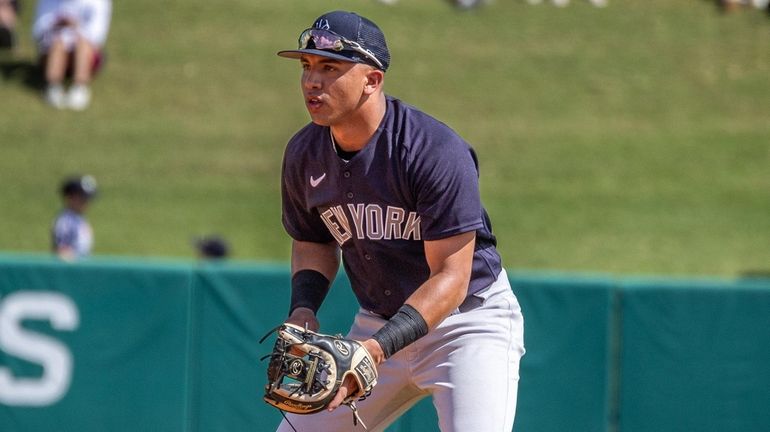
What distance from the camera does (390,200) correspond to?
428cm

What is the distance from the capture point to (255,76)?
49.7ft

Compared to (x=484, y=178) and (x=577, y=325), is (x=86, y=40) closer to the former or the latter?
(x=484, y=178)

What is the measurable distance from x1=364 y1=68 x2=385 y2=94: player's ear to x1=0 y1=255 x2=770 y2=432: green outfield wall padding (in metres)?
3.00

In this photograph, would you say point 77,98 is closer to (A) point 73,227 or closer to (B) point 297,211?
(A) point 73,227

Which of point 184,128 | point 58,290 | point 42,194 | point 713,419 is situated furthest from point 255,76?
point 713,419

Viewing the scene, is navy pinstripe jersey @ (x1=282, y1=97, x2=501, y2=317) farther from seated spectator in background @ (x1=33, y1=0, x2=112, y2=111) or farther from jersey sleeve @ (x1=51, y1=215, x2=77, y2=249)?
seated spectator in background @ (x1=33, y1=0, x2=112, y2=111)

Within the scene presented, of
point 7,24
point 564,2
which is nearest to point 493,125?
point 564,2

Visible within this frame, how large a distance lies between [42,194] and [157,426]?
6.30m

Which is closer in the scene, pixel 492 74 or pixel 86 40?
pixel 86 40

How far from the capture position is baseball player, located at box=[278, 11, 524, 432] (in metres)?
4.07

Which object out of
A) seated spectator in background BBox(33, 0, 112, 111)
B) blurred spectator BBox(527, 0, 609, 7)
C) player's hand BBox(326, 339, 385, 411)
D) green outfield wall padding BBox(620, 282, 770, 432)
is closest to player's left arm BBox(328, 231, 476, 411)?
player's hand BBox(326, 339, 385, 411)

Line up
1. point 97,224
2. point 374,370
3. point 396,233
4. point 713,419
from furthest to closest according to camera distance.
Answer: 1. point 97,224
2. point 713,419
3. point 396,233
4. point 374,370

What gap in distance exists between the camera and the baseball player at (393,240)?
4.07 m

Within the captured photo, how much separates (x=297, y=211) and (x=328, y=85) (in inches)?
28.7
